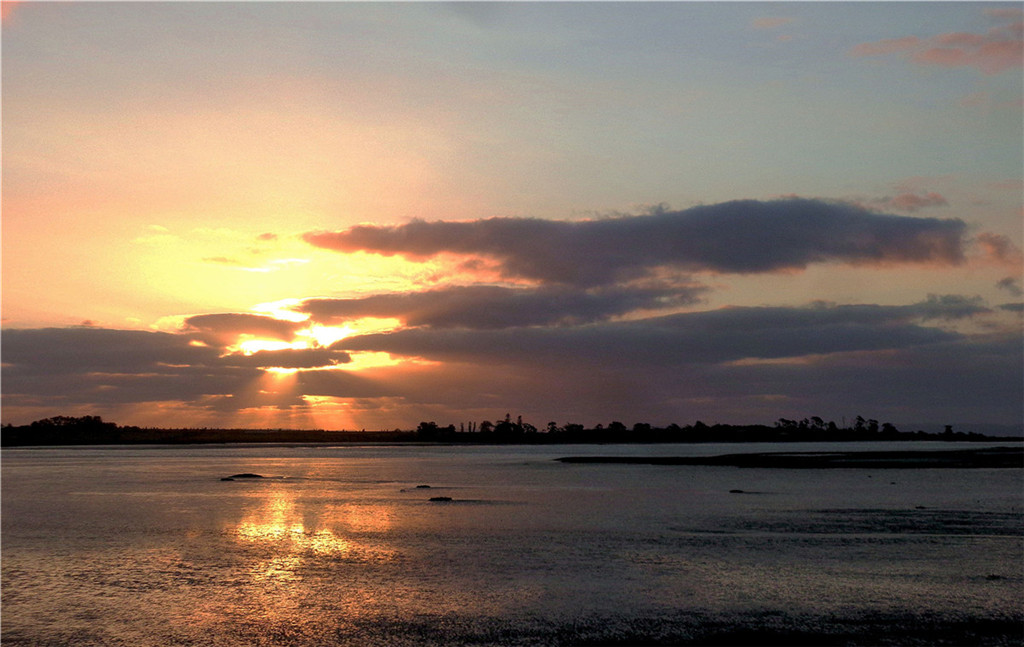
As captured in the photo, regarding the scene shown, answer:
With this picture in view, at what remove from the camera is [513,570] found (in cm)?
2922

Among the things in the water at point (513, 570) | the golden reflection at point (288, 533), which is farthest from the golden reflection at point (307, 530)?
the water at point (513, 570)

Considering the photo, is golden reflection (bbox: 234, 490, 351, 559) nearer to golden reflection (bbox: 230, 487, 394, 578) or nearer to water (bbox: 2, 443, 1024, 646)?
golden reflection (bbox: 230, 487, 394, 578)

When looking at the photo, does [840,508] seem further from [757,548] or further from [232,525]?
[232,525]

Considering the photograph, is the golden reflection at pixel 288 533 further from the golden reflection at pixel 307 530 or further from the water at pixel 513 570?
the water at pixel 513 570

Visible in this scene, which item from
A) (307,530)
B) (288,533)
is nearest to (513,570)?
(288,533)

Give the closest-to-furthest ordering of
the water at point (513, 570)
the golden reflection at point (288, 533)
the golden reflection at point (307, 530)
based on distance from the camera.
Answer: the water at point (513, 570) < the golden reflection at point (307, 530) < the golden reflection at point (288, 533)

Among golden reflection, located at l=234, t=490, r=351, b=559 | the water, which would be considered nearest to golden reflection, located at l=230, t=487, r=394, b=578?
golden reflection, located at l=234, t=490, r=351, b=559

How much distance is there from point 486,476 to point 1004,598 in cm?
6737

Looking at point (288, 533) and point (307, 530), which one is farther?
point (307, 530)

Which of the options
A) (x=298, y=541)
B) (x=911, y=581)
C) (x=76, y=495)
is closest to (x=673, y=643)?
(x=911, y=581)

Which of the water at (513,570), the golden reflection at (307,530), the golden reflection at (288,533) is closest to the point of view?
the water at (513,570)

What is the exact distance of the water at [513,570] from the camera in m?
21.3

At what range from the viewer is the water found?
70.0 ft

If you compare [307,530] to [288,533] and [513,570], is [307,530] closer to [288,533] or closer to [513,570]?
[288,533]
